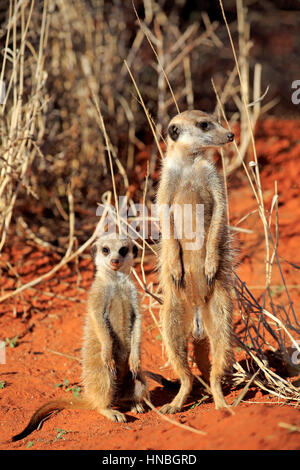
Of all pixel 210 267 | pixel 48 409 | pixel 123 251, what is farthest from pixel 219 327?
pixel 48 409

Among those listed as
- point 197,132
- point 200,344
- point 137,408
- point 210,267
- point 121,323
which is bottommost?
point 137,408

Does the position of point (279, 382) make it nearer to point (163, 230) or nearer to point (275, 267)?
point (163, 230)

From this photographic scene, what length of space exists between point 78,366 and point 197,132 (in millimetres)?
1834

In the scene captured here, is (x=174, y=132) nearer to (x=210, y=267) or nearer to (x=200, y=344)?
(x=210, y=267)

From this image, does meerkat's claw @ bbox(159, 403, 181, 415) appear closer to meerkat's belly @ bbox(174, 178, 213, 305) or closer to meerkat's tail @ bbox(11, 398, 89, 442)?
meerkat's tail @ bbox(11, 398, 89, 442)

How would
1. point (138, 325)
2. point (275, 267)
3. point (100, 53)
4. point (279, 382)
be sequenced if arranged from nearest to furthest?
point (279, 382)
point (138, 325)
point (275, 267)
point (100, 53)

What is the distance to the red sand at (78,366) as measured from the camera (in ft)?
7.64

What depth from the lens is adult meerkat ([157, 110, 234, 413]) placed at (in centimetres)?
310

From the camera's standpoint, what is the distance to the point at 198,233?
3125 mm

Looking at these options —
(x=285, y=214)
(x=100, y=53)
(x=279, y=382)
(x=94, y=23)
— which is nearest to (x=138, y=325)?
(x=279, y=382)

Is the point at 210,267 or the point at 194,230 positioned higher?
the point at 194,230

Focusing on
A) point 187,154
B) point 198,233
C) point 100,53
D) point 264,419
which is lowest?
point 264,419

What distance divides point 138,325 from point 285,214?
329cm

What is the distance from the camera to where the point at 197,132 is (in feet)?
10.3
